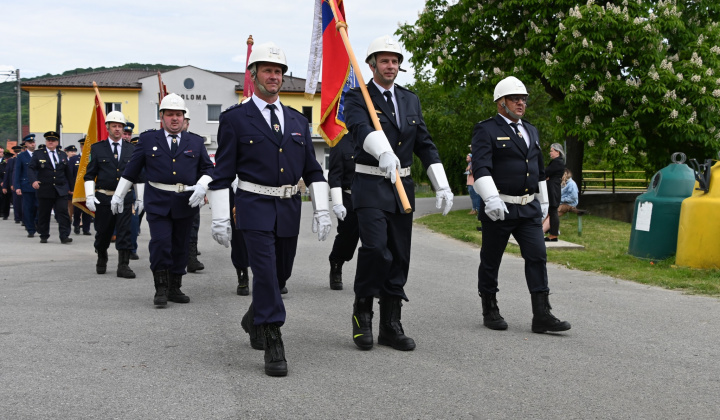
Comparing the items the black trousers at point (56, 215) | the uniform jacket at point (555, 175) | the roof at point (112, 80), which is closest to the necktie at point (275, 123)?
the uniform jacket at point (555, 175)

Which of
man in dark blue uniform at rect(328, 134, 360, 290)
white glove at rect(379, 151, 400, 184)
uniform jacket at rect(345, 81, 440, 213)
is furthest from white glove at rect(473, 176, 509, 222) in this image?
man in dark blue uniform at rect(328, 134, 360, 290)

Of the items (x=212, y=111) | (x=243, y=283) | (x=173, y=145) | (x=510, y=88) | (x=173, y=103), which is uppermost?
(x=212, y=111)

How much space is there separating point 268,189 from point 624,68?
57.2 ft

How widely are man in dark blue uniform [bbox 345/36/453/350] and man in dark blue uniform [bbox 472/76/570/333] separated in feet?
2.40

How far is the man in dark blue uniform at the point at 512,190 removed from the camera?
22.0 feet

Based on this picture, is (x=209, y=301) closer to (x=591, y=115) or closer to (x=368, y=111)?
(x=368, y=111)

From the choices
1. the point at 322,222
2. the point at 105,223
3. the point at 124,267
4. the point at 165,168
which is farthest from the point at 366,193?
the point at 105,223

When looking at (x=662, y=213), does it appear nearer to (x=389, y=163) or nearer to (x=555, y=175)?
(x=555, y=175)

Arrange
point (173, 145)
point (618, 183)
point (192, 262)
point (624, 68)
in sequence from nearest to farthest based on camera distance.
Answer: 1. point (173, 145)
2. point (192, 262)
3. point (624, 68)
4. point (618, 183)

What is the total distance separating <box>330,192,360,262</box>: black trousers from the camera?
361 inches

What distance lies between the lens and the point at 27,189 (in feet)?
59.7

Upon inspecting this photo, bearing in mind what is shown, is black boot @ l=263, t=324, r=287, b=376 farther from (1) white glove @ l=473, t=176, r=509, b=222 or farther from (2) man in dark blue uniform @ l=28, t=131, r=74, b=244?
(2) man in dark blue uniform @ l=28, t=131, r=74, b=244

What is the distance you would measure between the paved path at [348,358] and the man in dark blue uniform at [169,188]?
454 millimetres

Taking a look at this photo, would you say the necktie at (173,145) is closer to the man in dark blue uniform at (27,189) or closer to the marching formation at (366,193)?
the marching formation at (366,193)
